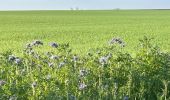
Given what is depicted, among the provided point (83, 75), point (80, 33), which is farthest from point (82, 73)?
point (80, 33)

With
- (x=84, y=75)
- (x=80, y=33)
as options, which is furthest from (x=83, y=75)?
(x=80, y=33)

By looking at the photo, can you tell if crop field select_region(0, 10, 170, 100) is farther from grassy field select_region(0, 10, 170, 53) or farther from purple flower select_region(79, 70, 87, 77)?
grassy field select_region(0, 10, 170, 53)

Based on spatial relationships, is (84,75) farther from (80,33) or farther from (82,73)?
(80,33)

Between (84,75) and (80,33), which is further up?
(84,75)

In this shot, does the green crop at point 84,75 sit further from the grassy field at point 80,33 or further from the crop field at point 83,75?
the grassy field at point 80,33

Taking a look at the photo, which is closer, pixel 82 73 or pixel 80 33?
pixel 82 73

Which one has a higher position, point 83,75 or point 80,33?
point 83,75

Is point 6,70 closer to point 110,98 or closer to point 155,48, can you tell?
point 110,98

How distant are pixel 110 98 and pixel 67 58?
1180 millimetres

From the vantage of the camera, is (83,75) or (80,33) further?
(80,33)

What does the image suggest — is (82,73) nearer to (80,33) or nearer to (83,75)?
(83,75)

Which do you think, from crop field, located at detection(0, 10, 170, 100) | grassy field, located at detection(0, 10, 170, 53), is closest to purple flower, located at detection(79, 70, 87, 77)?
crop field, located at detection(0, 10, 170, 100)

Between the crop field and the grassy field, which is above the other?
the crop field

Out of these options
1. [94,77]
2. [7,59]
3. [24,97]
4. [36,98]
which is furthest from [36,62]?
[36,98]
